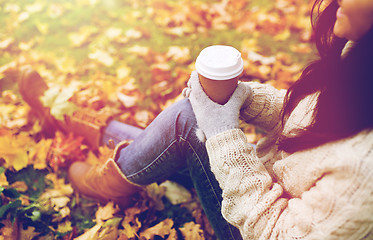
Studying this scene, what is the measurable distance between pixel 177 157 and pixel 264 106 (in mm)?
393

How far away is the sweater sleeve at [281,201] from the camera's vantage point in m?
0.58

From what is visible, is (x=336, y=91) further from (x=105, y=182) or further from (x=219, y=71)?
(x=105, y=182)

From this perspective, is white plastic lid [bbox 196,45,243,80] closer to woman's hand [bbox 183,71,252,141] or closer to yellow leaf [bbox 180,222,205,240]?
woman's hand [bbox 183,71,252,141]

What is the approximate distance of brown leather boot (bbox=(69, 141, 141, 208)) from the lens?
1.12 meters

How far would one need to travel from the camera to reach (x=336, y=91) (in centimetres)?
67

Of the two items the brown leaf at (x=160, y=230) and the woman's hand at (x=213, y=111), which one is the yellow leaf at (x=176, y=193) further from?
the woman's hand at (x=213, y=111)

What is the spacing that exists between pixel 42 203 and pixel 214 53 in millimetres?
1090

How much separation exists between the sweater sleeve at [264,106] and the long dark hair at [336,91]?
0.13 m

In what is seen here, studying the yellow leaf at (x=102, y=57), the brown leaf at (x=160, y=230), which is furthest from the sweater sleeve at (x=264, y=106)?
the yellow leaf at (x=102, y=57)

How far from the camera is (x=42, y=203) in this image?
4.12ft

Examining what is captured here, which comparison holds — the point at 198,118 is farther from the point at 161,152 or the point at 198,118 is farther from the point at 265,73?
the point at 265,73

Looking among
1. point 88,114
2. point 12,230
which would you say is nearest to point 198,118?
point 88,114

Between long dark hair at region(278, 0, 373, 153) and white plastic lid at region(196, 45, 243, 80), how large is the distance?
24cm

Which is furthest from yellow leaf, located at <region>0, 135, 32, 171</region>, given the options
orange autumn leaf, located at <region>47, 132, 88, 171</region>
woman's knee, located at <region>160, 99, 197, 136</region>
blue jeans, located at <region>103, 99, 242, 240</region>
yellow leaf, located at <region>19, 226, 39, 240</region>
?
woman's knee, located at <region>160, 99, 197, 136</region>
